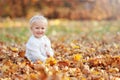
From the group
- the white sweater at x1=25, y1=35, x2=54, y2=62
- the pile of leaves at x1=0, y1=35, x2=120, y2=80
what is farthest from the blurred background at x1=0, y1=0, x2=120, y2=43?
the white sweater at x1=25, y1=35, x2=54, y2=62

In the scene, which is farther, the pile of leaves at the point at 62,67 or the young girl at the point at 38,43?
the young girl at the point at 38,43

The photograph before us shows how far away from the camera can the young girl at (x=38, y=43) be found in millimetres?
6703

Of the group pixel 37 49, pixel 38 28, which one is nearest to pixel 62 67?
pixel 37 49

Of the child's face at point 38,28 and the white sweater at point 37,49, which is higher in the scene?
the child's face at point 38,28

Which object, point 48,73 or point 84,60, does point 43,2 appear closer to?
point 84,60

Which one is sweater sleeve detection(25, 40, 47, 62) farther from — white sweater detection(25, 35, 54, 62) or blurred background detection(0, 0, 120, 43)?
blurred background detection(0, 0, 120, 43)

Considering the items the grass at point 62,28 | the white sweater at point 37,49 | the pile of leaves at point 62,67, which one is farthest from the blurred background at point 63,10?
the white sweater at point 37,49

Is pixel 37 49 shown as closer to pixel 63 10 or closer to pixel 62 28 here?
pixel 62 28

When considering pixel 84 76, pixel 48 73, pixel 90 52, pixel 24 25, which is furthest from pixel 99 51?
pixel 24 25

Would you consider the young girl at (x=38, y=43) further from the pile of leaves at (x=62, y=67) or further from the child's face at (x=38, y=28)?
the pile of leaves at (x=62, y=67)

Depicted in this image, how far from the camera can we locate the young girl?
670 cm

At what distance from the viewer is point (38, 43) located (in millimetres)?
6723

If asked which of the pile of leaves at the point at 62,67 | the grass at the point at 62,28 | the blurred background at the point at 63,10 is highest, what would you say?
the blurred background at the point at 63,10

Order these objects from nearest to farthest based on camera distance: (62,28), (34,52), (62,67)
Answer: (62,67) → (34,52) → (62,28)
